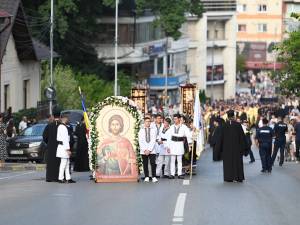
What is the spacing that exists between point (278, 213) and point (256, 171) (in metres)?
13.4

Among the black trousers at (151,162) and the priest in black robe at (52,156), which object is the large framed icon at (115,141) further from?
the priest in black robe at (52,156)

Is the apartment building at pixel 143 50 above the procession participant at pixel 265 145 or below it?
above

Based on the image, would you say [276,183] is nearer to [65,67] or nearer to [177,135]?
[177,135]

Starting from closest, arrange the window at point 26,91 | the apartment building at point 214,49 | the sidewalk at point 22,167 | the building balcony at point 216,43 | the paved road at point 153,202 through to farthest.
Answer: the paved road at point 153,202
the sidewalk at point 22,167
the window at point 26,91
the apartment building at point 214,49
the building balcony at point 216,43

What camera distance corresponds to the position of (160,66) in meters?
102

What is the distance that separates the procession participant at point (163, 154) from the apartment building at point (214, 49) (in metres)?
87.2

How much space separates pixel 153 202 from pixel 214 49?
340ft

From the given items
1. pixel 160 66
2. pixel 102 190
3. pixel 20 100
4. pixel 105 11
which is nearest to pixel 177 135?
pixel 102 190

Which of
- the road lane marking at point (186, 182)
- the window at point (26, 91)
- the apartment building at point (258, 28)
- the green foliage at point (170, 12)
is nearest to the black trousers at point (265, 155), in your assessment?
the road lane marking at point (186, 182)

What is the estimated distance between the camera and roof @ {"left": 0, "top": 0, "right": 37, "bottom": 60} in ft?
168

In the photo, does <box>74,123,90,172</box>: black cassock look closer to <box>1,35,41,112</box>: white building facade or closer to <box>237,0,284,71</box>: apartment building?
<box>1,35,41,112</box>: white building facade

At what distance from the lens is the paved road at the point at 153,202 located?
59.3ft

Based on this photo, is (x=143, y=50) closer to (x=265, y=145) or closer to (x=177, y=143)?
(x=265, y=145)

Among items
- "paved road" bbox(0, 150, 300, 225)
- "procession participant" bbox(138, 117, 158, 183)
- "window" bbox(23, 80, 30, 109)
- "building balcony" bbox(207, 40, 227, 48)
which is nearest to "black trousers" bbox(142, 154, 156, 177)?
"procession participant" bbox(138, 117, 158, 183)
